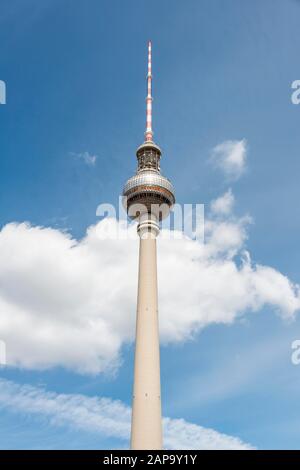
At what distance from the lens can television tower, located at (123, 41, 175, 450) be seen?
8681 cm

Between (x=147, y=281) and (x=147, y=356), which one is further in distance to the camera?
(x=147, y=281)

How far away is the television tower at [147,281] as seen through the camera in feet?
285

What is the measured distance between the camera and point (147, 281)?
101m

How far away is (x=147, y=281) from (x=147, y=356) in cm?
1568

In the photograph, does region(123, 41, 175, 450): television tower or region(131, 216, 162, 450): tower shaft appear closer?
region(131, 216, 162, 450): tower shaft

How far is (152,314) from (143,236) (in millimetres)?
18871

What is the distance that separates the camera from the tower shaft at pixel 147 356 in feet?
282

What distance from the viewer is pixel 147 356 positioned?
306ft

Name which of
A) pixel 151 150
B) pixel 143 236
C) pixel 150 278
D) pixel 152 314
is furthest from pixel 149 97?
pixel 152 314

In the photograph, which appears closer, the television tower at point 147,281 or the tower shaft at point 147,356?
the tower shaft at point 147,356

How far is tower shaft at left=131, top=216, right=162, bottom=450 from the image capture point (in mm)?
86000

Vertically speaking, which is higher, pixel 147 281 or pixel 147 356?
pixel 147 281

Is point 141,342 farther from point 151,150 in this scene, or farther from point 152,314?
point 151,150
